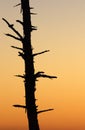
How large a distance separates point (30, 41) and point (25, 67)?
3.87 feet

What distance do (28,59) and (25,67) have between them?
384 mm

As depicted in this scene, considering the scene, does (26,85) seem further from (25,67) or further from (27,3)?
(27,3)

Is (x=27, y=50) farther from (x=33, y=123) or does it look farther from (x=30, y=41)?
(x=33, y=123)

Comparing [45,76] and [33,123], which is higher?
[45,76]

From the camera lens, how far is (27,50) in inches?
1304

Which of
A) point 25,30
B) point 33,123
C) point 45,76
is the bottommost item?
point 33,123

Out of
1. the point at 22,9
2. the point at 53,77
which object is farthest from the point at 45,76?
the point at 22,9

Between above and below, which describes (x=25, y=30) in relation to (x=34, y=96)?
above

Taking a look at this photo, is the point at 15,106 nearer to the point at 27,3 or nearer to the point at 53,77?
the point at 53,77

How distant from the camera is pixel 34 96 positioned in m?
32.8

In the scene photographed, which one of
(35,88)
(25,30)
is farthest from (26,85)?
(25,30)

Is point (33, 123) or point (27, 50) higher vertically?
point (27, 50)

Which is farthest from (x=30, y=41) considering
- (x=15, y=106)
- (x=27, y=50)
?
(x=15, y=106)

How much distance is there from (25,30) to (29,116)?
378cm
